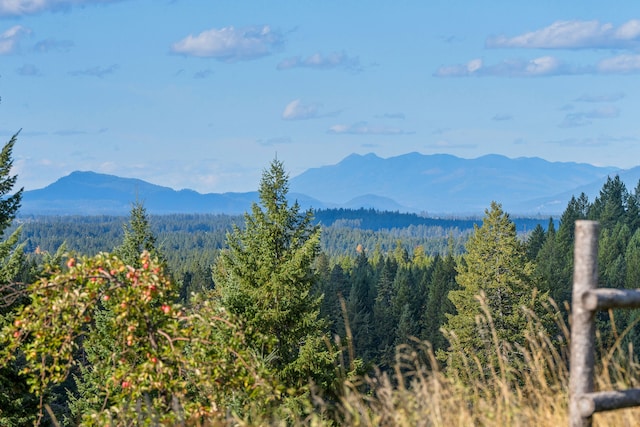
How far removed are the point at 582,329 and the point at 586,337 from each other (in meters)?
0.06

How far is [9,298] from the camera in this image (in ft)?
55.9

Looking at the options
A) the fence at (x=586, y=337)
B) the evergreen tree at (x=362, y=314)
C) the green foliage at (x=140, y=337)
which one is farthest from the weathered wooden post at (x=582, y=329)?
the evergreen tree at (x=362, y=314)

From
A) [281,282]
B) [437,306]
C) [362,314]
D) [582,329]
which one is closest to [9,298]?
→ [281,282]

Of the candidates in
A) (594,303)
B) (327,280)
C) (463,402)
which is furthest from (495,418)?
(327,280)

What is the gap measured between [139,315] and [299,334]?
14446 millimetres

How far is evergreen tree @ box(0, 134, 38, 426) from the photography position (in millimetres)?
18297

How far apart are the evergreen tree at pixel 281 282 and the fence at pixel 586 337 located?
14488mm

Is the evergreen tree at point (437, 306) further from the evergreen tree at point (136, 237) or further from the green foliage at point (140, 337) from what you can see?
the green foliage at point (140, 337)

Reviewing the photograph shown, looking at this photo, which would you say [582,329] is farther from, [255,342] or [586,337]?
[255,342]

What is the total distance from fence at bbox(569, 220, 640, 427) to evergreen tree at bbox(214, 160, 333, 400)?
1449cm

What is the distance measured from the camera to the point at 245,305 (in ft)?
70.2

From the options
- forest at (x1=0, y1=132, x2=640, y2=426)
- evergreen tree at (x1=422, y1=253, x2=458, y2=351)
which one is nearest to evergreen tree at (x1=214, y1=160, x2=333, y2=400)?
forest at (x1=0, y1=132, x2=640, y2=426)

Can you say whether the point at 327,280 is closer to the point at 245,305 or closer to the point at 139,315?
the point at 245,305

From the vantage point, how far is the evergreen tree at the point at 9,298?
1830 cm
